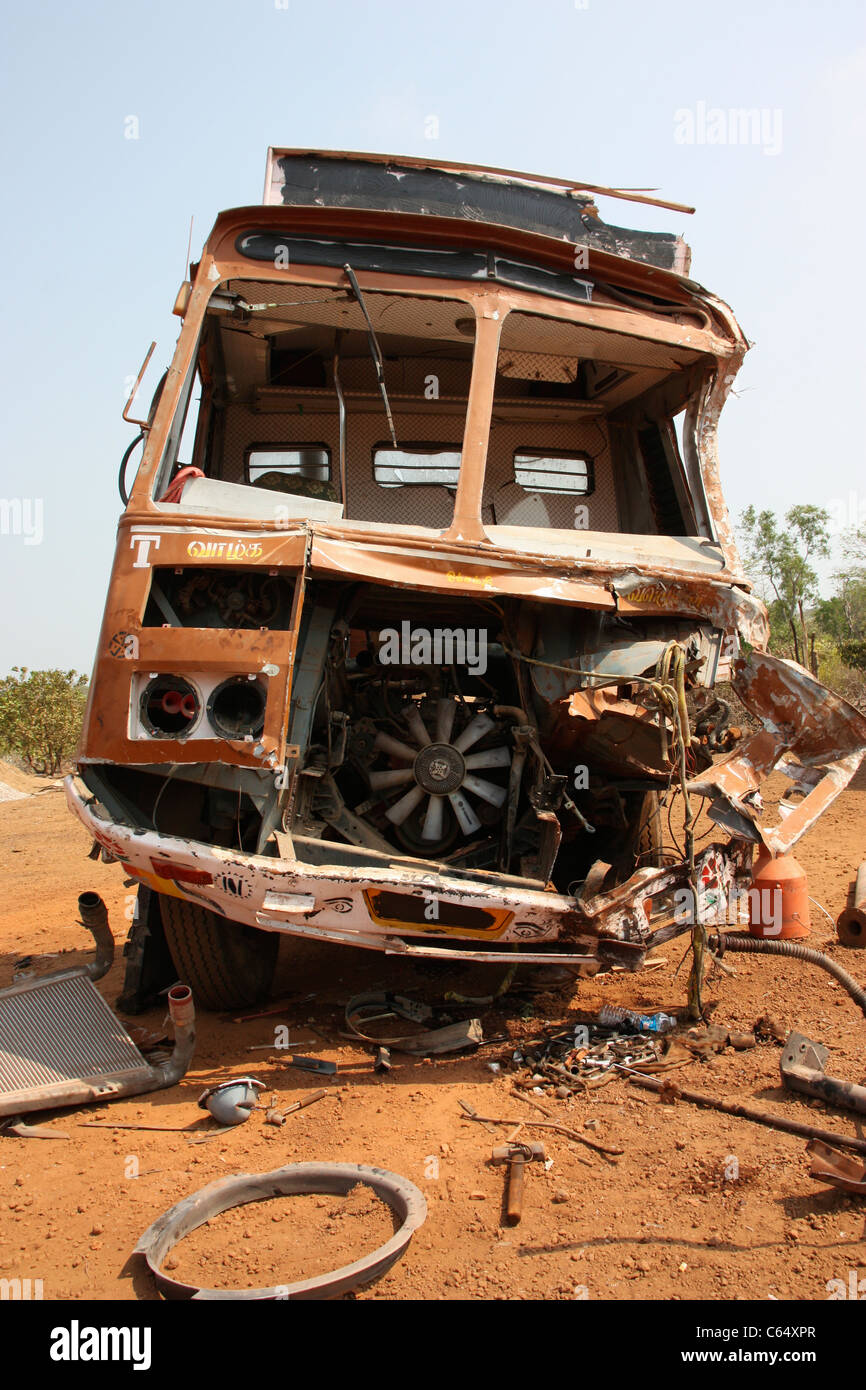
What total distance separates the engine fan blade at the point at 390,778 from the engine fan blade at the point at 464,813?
263mm

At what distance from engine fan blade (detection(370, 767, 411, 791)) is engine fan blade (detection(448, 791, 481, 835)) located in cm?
26

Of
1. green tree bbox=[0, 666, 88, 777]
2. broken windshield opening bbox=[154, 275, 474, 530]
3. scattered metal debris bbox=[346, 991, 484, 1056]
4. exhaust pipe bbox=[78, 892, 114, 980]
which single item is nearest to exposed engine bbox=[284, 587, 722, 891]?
scattered metal debris bbox=[346, 991, 484, 1056]

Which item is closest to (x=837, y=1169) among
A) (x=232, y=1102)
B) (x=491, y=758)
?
(x=232, y=1102)

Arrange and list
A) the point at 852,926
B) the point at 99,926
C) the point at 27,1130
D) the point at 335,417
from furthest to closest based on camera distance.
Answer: the point at 335,417 → the point at 852,926 → the point at 99,926 → the point at 27,1130

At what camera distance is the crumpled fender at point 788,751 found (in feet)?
13.9

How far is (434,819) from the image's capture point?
4.61m

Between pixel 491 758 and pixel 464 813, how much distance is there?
299 mm

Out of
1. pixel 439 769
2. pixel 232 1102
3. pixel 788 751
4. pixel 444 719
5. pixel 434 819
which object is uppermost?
pixel 444 719

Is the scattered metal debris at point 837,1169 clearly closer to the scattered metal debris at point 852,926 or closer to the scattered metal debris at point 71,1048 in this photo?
the scattered metal debris at point 71,1048

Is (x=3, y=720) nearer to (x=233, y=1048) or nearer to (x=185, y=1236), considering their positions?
(x=233, y=1048)

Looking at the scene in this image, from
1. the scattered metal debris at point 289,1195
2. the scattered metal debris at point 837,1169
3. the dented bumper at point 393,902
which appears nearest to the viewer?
the scattered metal debris at point 289,1195

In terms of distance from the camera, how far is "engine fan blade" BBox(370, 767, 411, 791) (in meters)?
4.68

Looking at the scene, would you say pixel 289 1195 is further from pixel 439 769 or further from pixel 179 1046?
pixel 439 769

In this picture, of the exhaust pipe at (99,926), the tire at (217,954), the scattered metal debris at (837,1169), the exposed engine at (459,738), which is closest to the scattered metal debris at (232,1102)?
the tire at (217,954)
